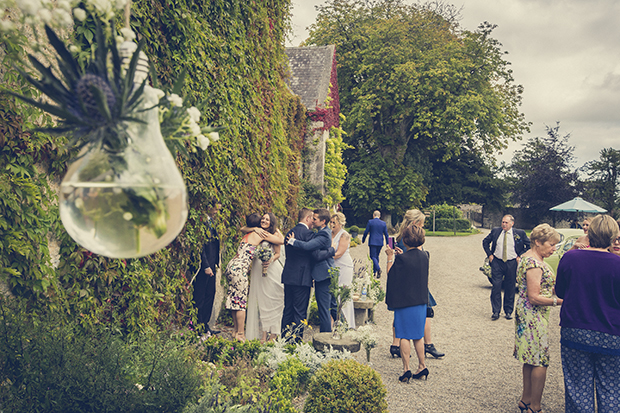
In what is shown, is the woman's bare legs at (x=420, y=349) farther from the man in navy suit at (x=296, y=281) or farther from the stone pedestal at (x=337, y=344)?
the man in navy suit at (x=296, y=281)

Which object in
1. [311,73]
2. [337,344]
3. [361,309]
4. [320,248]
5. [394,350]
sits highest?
[311,73]

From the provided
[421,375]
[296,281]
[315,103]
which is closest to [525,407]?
[421,375]

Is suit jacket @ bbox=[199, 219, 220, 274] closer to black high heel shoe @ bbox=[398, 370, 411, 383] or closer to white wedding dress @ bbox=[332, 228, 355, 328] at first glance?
white wedding dress @ bbox=[332, 228, 355, 328]

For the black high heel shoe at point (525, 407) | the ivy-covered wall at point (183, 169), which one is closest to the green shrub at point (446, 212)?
the ivy-covered wall at point (183, 169)

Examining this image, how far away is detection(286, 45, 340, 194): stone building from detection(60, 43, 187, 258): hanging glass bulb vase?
50.3ft

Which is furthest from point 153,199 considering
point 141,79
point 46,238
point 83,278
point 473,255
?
point 473,255

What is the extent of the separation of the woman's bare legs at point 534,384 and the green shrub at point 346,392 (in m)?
1.59

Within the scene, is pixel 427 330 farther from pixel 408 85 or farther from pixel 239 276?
pixel 408 85

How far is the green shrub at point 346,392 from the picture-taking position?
3.91 m

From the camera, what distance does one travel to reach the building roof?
17078 mm

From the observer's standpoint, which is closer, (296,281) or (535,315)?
(535,315)

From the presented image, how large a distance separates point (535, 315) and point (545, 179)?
36.8 metres

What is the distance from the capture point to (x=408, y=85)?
2714 centimetres

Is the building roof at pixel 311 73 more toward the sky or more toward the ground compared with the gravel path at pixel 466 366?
more toward the sky
